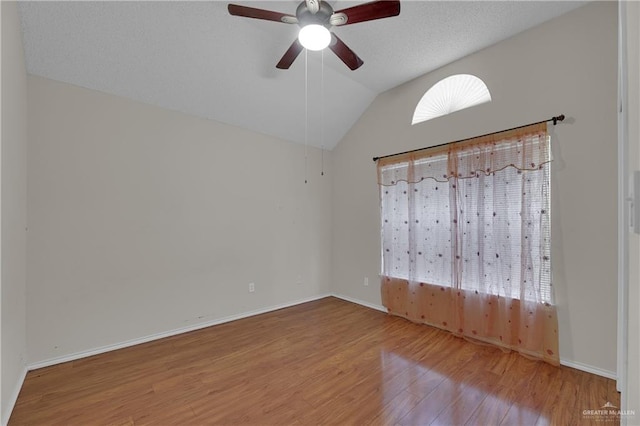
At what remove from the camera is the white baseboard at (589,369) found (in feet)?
6.80

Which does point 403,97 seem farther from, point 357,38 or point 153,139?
point 153,139

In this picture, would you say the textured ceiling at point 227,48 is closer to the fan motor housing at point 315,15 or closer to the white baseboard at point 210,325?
the fan motor housing at point 315,15

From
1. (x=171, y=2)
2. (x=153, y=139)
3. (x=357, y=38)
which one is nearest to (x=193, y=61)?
(x=171, y=2)

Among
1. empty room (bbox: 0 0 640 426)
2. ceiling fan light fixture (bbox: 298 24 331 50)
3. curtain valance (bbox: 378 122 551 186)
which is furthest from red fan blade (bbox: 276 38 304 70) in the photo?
curtain valance (bbox: 378 122 551 186)

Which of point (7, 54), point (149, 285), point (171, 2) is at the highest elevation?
A: point (171, 2)

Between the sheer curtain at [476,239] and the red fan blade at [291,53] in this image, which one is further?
the sheer curtain at [476,239]

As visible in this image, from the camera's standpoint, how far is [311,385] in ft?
6.75

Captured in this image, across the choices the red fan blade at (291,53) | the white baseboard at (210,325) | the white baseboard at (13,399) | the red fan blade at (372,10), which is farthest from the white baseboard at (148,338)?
the red fan blade at (372,10)

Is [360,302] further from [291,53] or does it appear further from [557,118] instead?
[291,53]

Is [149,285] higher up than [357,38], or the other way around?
[357,38]

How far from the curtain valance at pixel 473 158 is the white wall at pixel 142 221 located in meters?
1.62

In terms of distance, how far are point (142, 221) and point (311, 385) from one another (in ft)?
7.58

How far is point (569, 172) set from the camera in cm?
227

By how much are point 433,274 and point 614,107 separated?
82.4 inches
